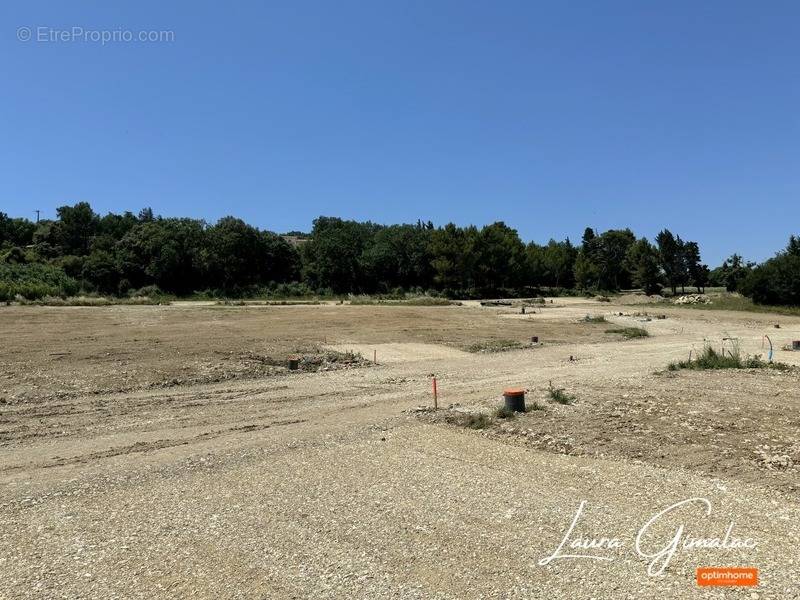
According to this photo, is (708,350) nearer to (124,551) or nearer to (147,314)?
(124,551)

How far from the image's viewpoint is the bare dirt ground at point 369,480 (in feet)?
18.3

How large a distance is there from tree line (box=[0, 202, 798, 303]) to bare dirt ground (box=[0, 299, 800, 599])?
74737mm

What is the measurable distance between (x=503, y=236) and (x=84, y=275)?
67.3 m

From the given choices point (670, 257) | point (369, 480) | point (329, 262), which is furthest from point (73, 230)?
point (369, 480)

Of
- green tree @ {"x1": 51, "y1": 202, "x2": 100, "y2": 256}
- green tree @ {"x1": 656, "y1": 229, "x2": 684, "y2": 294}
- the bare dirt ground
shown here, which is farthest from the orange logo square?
green tree @ {"x1": 51, "y1": 202, "x2": 100, "y2": 256}

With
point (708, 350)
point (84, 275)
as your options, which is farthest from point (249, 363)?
point (84, 275)

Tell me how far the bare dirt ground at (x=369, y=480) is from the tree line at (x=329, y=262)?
245 ft

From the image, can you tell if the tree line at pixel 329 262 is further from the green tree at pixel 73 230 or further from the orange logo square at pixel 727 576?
the orange logo square at pixel 727 576

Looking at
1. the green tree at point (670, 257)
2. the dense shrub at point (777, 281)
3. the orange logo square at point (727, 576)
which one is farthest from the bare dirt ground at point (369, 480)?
the green tree at point (670, 257)

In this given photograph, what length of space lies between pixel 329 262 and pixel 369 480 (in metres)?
89.4

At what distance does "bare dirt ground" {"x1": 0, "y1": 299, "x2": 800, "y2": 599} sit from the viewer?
558 cm

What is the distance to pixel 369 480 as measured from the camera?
848 centimetres

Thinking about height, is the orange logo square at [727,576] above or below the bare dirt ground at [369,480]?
above

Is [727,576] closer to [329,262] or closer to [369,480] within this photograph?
[369,480]
